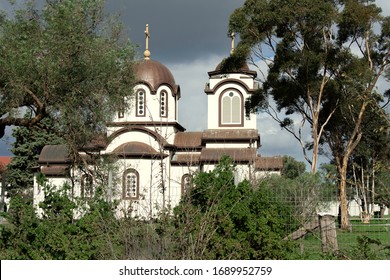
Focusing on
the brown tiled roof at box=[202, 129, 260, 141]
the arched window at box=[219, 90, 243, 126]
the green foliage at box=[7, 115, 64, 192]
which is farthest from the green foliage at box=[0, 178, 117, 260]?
the green foliage at box=[7, 115, 64, 192]

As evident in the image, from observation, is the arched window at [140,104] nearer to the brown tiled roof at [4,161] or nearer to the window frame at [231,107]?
the window frame at [231,107]

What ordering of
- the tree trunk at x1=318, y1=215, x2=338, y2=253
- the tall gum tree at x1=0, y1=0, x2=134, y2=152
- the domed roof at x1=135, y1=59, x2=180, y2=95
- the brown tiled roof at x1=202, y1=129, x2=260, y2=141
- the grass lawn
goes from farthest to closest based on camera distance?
the domed roof at x1=135, y1=59, x2=180, y2=95 → the brown tiled roof at x1=202, y1=129, x2=260, y2=141 → the tall gum tree at x1=0, y1=0, x2=134, y2=152 → the tree trunk at x1=318, y1=215, x2=338, y2=253 → the grass lawn

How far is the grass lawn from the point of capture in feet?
26.0

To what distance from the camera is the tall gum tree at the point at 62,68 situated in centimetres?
1756

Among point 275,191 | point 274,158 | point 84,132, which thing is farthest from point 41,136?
point 275,191

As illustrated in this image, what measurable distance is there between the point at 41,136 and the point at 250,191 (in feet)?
123

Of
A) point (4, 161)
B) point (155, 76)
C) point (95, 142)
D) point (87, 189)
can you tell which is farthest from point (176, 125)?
point (4, 161)

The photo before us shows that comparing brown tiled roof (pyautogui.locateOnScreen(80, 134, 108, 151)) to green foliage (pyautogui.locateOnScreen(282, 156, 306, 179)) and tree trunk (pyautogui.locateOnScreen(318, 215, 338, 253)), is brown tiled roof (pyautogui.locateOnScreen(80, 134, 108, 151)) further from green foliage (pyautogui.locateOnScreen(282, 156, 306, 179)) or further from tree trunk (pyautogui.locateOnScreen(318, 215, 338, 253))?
tree trunk (pyautogui.locateOnScreen(318, 215, 338, 253))

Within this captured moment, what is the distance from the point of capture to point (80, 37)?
1797cm

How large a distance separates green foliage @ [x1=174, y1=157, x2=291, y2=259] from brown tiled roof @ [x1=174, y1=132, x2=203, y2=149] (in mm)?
28327

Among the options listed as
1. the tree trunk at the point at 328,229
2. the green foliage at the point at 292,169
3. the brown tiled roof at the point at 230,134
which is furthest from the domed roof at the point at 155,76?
the tree trunk at the point at 328,229

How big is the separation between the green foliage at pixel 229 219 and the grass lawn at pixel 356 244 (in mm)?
418

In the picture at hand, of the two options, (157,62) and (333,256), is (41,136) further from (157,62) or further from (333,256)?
(333,256)

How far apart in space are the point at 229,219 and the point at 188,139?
29835 mm
